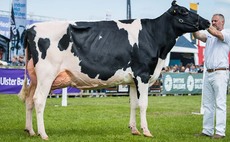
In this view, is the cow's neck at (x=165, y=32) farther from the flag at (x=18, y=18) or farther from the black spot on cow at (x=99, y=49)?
the flag at (x=18, y=18)

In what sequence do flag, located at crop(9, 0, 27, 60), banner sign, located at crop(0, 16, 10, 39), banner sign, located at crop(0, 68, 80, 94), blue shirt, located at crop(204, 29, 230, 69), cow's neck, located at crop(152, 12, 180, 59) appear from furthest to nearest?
banner sign, located at crop(0, 16, 10, 39), flag, located at crop(9, 0, 27, 60), banner sign, located at crop(0, 68, 80, 94), cow's neck, located at crop(152, 12, 180, 59), blue shirt, located at crop(204, 29, 230, 69)

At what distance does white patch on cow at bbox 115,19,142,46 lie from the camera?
30.7 ft

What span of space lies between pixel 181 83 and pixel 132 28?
2206cm

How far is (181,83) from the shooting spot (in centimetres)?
3105

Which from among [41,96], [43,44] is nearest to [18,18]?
[43,44]

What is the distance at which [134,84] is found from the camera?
9.62 meters

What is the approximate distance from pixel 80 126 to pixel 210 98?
129 inches

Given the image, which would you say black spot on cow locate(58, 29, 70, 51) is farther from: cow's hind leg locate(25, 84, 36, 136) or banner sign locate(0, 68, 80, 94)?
banner sign locate(0, 68, 80, 94)

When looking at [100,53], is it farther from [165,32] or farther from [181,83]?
[181,83]

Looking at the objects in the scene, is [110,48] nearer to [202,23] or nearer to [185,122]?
[202,23]

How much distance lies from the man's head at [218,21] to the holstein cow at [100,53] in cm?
22

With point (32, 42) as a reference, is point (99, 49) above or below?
below

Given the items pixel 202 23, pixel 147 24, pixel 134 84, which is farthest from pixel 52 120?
pixel 202 23

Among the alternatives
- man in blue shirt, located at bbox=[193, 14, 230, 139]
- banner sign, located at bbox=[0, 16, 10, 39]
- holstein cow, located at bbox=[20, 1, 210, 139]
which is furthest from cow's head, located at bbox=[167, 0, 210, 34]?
banner sign, located at bbox=[0, 16, 10, 39]
